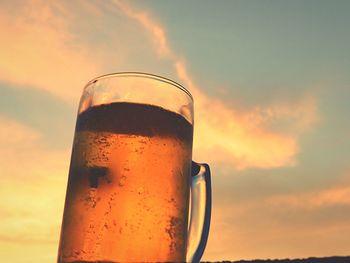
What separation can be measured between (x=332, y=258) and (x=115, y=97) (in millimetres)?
796

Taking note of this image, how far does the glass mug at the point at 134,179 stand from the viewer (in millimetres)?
1171

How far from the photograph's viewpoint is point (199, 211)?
141 centimetres

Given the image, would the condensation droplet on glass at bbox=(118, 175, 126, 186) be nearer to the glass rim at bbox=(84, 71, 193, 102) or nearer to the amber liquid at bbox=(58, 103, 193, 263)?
the amber liquid at bbox=(58, 103, 193, 263)

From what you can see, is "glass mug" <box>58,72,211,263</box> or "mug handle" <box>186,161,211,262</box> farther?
"mug handle" <box>186,161,211,262</box>

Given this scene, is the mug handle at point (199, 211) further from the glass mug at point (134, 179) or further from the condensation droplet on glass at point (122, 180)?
the condensation droplet on glass at point (122, 180)

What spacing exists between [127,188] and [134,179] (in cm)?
3

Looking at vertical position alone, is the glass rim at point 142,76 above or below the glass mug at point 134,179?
above

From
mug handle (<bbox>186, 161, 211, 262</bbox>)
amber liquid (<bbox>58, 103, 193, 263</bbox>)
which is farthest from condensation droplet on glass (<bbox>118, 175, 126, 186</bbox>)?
mug handle (<bbox>186, 161, 211, 262</bbox>)

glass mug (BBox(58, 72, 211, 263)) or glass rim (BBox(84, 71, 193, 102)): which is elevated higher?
glass rim (BBox(84, 71, 193, 102))

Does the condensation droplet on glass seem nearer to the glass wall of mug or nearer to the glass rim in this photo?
the glass wall of mug

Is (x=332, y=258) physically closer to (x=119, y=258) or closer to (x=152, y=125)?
(x=119, y=258)

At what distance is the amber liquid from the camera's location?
3.81 feet

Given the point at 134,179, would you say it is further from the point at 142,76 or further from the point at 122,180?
the point at 142,76

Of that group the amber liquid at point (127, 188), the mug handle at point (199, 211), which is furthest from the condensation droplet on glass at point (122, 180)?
the mug handle at point (199, 211)
